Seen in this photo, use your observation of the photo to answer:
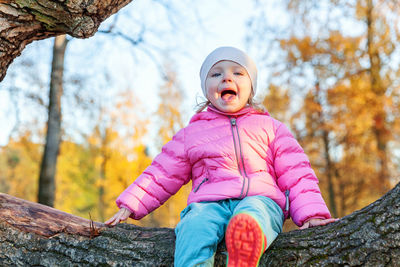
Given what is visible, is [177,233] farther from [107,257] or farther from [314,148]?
[314,148]

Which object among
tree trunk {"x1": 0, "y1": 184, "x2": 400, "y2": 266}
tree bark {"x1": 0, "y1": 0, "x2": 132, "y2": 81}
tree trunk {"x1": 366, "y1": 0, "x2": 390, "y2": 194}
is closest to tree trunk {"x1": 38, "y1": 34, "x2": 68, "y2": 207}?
tree trunk {"x1": 0, "y1": 184, "x2": 400, "y2": 266}

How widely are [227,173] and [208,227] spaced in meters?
0.51

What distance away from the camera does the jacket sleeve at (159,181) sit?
232 cm

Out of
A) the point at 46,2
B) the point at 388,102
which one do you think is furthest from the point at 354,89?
the point at 46,2

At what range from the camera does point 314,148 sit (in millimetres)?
10656

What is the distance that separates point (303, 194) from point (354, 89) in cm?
802

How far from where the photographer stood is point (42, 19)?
2195 millimetres

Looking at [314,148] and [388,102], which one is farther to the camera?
[314,148]

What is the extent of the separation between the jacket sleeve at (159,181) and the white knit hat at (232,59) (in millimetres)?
492

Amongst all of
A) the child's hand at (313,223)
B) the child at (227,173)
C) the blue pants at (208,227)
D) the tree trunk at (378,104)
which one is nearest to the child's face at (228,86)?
the child at (227,173)

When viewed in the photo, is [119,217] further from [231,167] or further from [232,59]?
[232,59]

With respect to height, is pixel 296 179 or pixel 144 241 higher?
pixel 296 179

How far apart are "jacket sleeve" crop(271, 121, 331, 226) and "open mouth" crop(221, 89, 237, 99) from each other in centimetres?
35

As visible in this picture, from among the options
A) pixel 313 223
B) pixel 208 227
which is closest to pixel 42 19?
pixel 208 227
